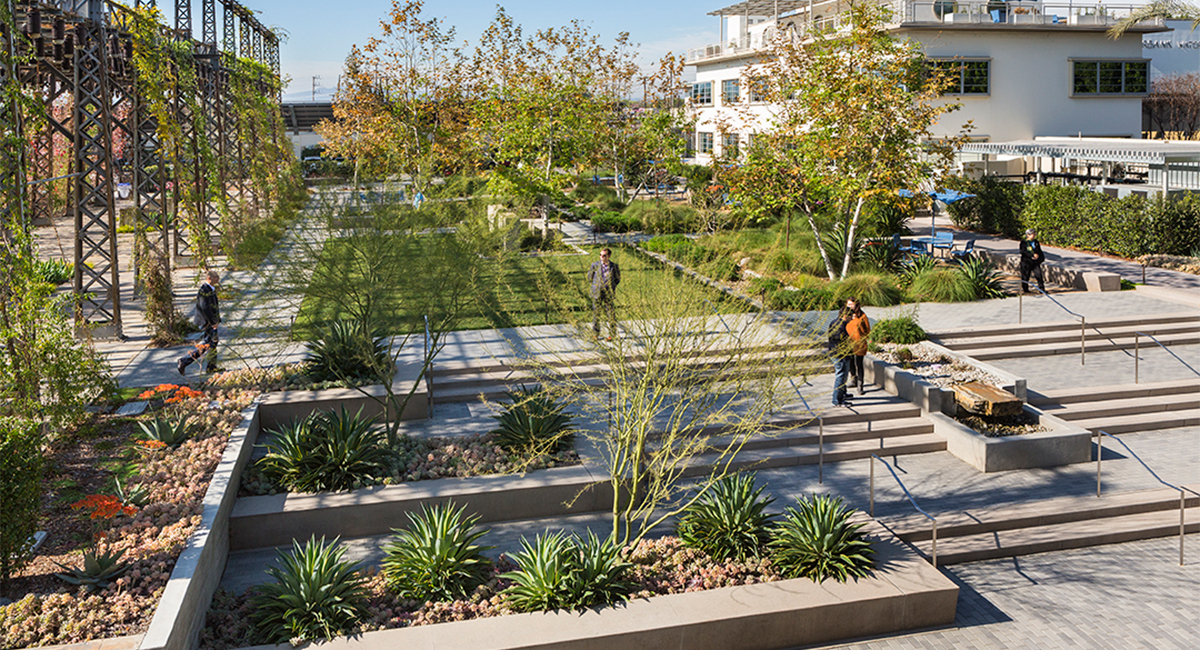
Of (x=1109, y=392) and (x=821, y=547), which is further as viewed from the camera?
(x=1109, y=392)

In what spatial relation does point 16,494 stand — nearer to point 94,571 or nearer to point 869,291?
point 94,571

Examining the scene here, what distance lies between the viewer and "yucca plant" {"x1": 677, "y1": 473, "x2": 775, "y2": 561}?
8.81 m

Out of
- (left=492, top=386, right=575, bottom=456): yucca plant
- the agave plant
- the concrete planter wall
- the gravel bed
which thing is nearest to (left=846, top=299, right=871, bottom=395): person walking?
the gravel bed

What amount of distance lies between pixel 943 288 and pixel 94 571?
1637 cm

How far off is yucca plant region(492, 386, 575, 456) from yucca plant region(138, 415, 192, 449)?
12.5ft

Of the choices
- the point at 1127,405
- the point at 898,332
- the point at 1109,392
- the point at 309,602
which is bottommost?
the point at 309,602

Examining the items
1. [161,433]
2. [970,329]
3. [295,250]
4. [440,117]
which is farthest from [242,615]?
[440,117]

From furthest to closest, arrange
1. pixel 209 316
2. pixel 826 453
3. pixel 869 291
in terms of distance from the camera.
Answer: pixel 869 291, pixel 209 316, pixel 826 453

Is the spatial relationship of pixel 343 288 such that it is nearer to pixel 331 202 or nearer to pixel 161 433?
pixel 331 202

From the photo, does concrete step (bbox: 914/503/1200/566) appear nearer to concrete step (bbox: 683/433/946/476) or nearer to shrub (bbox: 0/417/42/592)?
concrete step (bbox: 683/433/946/476)

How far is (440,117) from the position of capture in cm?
3366

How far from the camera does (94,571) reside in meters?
7.77

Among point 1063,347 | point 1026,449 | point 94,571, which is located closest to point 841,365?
point 1026,449

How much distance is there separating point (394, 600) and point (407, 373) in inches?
243
